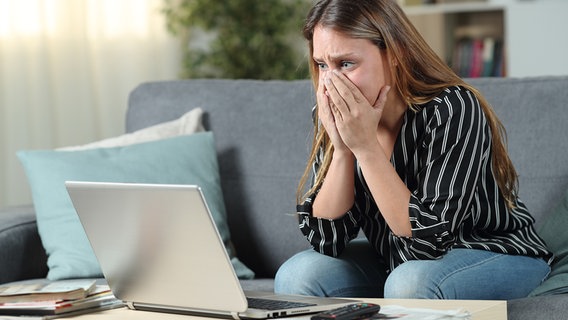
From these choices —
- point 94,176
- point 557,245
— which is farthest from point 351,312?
point 94,176

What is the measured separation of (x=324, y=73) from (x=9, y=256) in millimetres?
963

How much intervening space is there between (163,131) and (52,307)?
105 centimetres

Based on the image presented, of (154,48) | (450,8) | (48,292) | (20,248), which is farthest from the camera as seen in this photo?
(450,8)

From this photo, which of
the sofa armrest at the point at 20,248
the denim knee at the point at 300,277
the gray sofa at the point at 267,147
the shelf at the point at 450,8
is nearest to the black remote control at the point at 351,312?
the denim knee at the point at 300,277

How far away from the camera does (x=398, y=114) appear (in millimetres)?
1770

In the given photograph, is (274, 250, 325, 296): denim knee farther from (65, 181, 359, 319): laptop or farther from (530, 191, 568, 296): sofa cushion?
(530, 191, 568, 296): sofa cushion

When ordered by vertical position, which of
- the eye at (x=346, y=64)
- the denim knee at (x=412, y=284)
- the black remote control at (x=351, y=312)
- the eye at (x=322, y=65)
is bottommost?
the denim knee at (x=412, y=284)

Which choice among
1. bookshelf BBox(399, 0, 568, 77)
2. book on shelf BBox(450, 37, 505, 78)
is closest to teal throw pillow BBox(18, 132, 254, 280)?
bookshelf BBox(399, 0, 568, 77)

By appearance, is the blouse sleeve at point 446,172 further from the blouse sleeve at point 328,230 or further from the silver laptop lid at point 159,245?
the silver laptop lid at point 159,245

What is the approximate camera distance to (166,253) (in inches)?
55.1

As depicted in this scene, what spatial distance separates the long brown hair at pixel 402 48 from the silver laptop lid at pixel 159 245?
0.52 m

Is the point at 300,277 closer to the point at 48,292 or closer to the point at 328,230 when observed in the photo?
the point at 328,230

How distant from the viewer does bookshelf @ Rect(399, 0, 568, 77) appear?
3.98 metres

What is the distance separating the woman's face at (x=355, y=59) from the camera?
1.66 metres
